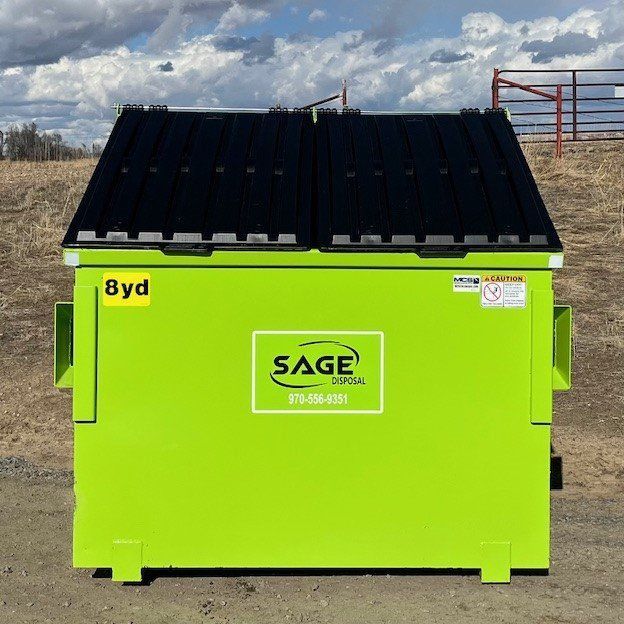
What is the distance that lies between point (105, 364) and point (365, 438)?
1.24m

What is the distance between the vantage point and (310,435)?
397 cm

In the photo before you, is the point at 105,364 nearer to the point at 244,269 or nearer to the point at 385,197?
the point at 244,269

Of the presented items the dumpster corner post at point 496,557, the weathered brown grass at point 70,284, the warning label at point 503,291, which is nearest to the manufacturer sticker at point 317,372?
the warning label at point 503,291

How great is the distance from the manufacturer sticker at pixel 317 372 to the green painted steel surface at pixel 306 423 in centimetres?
2

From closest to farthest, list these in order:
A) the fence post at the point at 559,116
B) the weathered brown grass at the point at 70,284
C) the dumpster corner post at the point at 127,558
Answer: the dumpster corner post at the point at 127,558
the weathered brown grass at the point at 70,284
the fence post at the point at 559,116

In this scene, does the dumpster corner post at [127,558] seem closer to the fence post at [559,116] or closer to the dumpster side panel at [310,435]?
the dumpster side panel at [310,435]

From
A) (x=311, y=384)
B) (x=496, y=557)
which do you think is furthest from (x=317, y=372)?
(x=496, y=557)

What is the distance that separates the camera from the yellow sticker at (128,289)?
3910 mm

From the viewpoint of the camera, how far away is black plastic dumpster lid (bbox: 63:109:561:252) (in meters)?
3.94

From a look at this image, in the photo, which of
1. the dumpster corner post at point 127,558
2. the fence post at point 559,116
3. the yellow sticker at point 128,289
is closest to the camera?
the yellow sticker at point 128,289

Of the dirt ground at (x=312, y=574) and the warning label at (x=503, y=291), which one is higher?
the warning label at (x=503, y=291)

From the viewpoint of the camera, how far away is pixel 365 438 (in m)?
3.98

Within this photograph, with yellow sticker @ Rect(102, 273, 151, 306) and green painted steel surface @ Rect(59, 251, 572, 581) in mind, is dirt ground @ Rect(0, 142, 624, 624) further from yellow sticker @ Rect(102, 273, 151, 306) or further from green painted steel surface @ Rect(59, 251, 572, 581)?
yellow sticker @ Rect(102, 273, 151, 306)

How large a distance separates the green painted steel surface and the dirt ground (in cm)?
20
